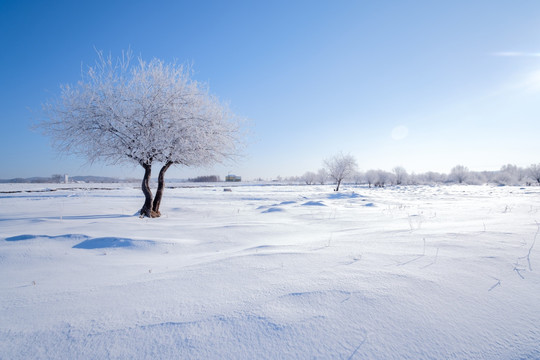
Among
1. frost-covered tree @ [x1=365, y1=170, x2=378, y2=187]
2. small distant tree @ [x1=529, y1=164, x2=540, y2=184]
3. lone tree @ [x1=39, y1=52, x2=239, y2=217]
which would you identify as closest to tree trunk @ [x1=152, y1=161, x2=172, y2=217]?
lone tree @ [x1=39, y1=52, x2=239, y2=217]

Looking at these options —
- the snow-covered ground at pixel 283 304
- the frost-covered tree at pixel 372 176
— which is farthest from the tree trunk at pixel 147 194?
the frost-covered tree at pixel 372 176

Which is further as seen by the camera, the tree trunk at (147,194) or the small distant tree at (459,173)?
the small distant tree at (459,173)

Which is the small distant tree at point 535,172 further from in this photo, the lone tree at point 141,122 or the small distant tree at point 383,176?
the lone tree at point 141,122

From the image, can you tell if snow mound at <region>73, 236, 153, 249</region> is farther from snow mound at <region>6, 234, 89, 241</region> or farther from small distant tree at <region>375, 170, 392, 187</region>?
small distant tree at <region>375, 170, 392, 187</region>

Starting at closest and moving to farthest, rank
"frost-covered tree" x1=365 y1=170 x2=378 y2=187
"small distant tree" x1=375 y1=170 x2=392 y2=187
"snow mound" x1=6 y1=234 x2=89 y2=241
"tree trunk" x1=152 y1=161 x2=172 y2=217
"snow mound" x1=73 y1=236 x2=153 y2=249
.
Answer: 1. "snow mound" x1=73 y1=236 x2=153 y2=249
2. "snow mound" x1=6 y1=234 x2=89 y2=241
3. "tree trunk" x1=152 y1=161 x2=172 y2=217
4. "frost-covered tree" x1=365 y1=170 x2=378 y2=187
5. "small distant tree" x1=375 y1=170 x2=392 y2=187

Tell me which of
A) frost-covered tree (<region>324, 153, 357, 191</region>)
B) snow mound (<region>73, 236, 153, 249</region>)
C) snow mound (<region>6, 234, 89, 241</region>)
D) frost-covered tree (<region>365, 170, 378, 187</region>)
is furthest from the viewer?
→ frost-covered tree (<region>365, 170, 378, 187</region>)

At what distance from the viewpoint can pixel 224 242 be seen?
5168 millimetres

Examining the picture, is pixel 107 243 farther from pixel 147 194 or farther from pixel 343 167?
pixel 343 167

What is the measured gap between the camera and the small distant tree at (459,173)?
89312 mm

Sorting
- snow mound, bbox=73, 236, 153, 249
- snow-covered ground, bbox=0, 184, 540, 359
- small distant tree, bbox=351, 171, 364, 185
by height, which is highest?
small distant tree, bbox=351, 171, 364, 185

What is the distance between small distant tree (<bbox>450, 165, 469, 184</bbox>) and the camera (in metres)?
89.3

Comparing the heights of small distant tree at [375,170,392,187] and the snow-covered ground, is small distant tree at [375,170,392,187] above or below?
above

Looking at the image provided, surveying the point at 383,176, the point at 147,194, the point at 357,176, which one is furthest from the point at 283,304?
the point at 383,176

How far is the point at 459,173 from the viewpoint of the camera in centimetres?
9238
